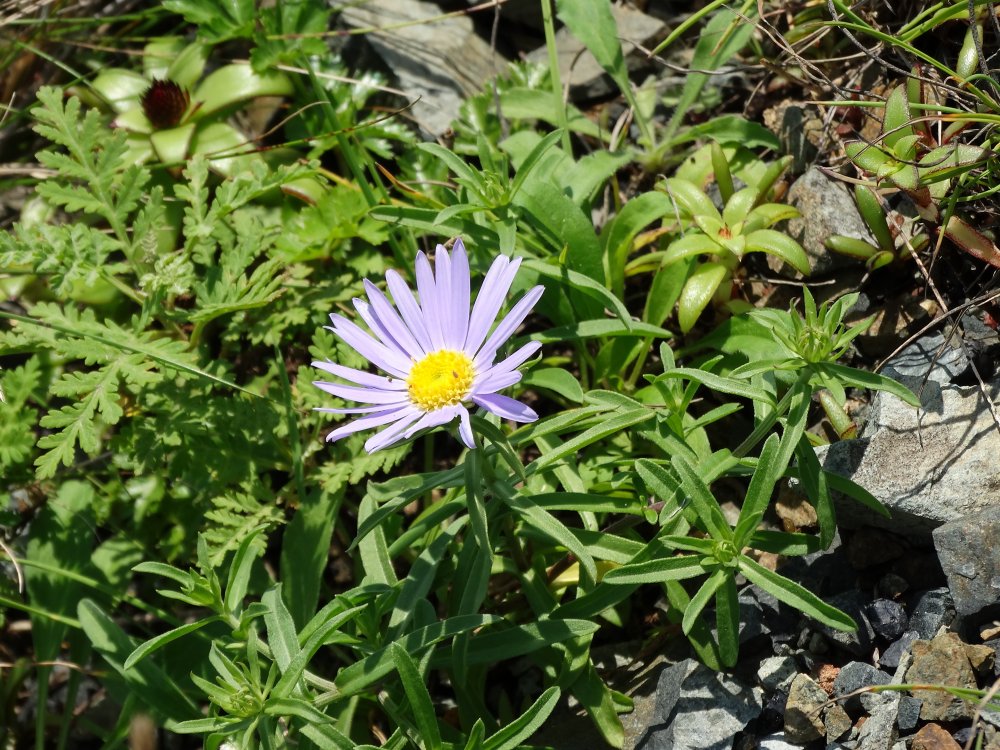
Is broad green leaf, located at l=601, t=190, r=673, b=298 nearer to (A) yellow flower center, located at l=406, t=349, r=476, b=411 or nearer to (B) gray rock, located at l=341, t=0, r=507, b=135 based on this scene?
(A) yellow flower center, located at l=406, t=349, r=476, b=411

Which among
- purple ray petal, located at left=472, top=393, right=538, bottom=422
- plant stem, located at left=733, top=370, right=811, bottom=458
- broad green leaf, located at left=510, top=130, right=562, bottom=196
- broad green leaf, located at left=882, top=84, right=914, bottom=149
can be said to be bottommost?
plant stem, located at left=733, top=370, right=811, bottom=458

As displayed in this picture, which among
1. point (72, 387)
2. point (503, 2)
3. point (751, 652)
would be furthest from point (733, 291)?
point (72, 387)

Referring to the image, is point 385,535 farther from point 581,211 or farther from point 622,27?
point 622,27

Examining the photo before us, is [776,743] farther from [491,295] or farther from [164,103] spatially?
[164,103]

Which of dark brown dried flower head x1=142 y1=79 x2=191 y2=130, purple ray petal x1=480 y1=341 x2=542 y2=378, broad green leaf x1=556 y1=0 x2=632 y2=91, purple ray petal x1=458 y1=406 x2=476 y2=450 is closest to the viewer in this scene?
purple ray petal x1=458 y1=406 x2=476 y2=450

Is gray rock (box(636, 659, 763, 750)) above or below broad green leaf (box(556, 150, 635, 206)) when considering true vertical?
below

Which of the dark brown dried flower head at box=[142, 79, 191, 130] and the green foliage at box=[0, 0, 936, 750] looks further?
the dark brown dried flower head at box=[142, 79, 191, 130]

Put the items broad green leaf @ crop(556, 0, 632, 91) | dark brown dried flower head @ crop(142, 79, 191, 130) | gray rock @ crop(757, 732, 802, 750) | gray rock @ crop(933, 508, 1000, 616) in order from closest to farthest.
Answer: gray rock @ crop(933, 508, 1000, 616)
gray rock @ crop(757, 732, 802, 750)
broad green leaf @ crop(556, 0, 632, 91)
dark brown dried flower head @ crop(142, 79, 191, 130)

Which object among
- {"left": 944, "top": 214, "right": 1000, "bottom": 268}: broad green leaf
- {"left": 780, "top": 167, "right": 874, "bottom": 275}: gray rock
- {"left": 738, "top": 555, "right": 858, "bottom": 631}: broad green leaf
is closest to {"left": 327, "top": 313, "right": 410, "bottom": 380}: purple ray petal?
{"left": 738, "top": 555, "right": 858, "bottom": 631}: broad green leaf

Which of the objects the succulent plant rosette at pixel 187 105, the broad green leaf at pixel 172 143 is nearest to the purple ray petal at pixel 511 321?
the succulent plant rosette at pixel 187 105
